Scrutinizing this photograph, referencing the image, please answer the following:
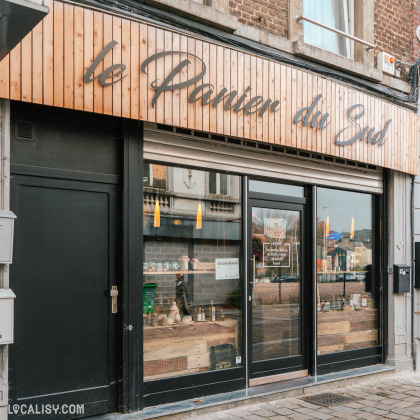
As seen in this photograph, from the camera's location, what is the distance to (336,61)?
322 inches

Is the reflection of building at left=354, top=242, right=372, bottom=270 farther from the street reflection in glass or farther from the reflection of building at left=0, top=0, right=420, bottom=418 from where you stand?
the street reflection in glass

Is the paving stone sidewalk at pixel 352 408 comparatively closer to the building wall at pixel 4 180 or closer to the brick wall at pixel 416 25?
the building wall at pixel 4 180

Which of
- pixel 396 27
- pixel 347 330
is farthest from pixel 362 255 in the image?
pixel 396 27

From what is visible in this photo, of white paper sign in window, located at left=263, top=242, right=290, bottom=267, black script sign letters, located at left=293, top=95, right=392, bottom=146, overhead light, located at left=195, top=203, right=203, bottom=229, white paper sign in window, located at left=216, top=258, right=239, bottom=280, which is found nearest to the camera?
overhead light, located at left=195, top=203, right=203, bottom=229

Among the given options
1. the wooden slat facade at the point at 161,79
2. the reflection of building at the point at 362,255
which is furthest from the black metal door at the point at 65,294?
the reflection of building at the point at 362,255

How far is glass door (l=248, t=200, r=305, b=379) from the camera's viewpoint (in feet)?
24.2

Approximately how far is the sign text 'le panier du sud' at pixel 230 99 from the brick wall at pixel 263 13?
1038 mm

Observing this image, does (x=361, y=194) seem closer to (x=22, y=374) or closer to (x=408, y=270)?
(x=408, y=270)

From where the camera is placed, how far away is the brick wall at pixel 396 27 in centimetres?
913

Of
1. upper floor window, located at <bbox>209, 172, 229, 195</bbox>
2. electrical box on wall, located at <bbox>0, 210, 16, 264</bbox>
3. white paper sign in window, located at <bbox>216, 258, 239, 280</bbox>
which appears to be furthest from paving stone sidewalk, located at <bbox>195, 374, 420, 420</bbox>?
A: electrical box on wall, located at <bbox>0, 210, 16, 264</bbox>

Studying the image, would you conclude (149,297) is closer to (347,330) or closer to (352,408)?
(352,408)

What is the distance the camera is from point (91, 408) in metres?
5.63

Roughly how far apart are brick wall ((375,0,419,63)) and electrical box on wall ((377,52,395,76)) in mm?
176

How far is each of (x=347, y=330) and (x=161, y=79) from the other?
482cm
